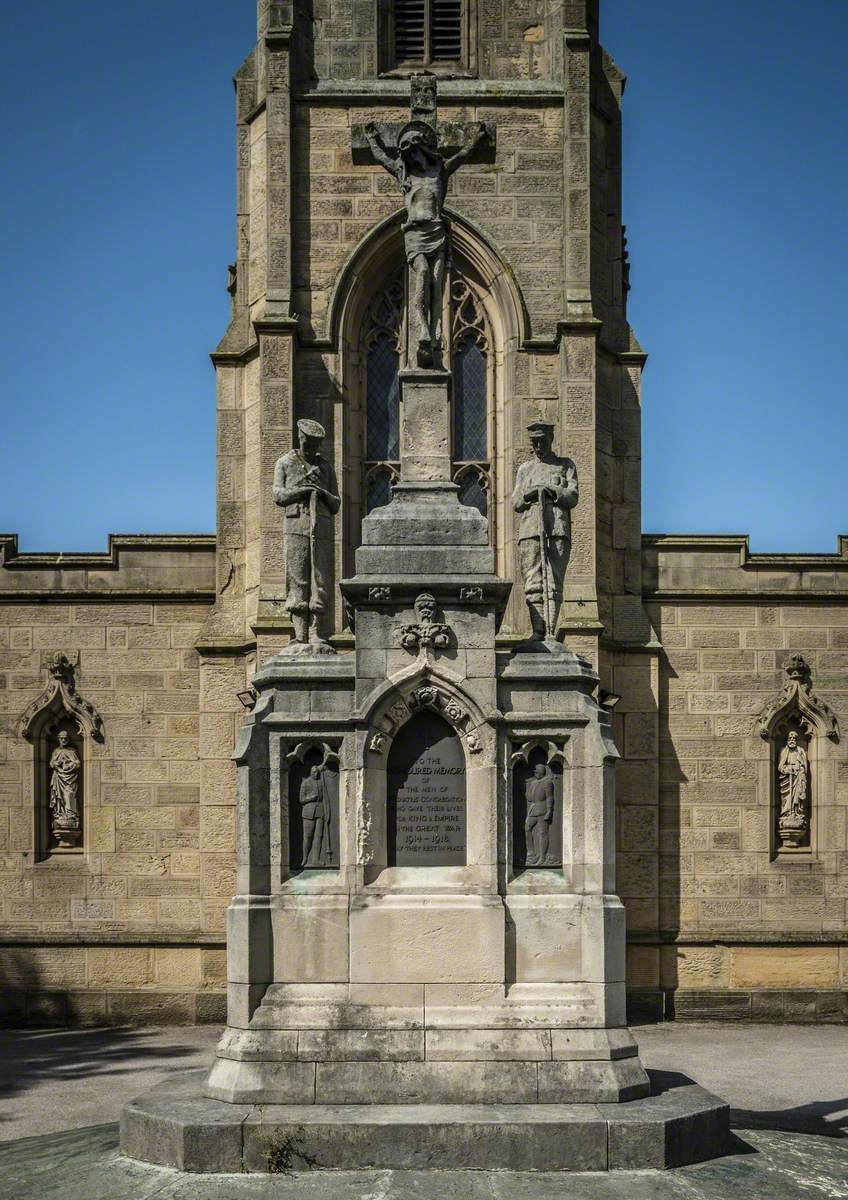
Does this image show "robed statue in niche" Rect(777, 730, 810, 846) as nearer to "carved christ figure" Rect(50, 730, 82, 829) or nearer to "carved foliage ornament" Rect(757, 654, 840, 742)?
"carved foliage ornament" Rect(757, 654, 840, 742)

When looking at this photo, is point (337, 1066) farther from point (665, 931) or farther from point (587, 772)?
point (665, 931)

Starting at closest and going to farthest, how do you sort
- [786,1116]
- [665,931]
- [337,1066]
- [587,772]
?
[337,1066], [587,772], [786,1116], [665,931]

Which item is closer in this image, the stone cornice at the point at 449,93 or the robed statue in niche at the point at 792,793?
the robed statue in niche at the point at 792,793

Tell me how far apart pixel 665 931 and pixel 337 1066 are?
375 inches

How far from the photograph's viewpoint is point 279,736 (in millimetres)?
11406

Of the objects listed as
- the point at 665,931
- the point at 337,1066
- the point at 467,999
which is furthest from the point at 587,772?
the point at 665,931

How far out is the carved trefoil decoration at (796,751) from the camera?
19.8 meters

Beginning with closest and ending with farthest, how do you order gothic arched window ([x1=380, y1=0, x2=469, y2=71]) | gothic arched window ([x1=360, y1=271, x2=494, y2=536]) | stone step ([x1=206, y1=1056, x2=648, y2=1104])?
stone step ([x1=206, y1=1056, x2=648, y2=1104]) < gothic arched window ([x1=360, y1=271, x2=494, y2=536]) < gothic arched window ([x1=380, y1=0, x2=469, y2=71])

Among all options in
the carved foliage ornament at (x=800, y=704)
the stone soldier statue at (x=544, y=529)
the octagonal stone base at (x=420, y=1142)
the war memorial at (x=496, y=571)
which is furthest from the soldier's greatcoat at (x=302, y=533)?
the carved foliage ornament at (x=800, y=704)

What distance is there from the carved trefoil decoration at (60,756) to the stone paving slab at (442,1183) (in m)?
9.44

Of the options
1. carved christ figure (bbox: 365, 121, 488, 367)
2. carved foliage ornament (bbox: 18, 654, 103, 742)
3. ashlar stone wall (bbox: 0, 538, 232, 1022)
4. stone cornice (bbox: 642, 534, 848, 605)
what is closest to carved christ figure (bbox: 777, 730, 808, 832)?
stone cornice (bbox: 642, 534, 848, 605)

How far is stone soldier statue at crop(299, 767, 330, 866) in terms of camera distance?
37.1 feet

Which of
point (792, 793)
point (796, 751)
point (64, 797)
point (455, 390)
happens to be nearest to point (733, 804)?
point (792, 793)

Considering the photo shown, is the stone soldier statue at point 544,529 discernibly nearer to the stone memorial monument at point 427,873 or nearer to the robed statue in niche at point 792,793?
the stone memorial monument at point 427,873
